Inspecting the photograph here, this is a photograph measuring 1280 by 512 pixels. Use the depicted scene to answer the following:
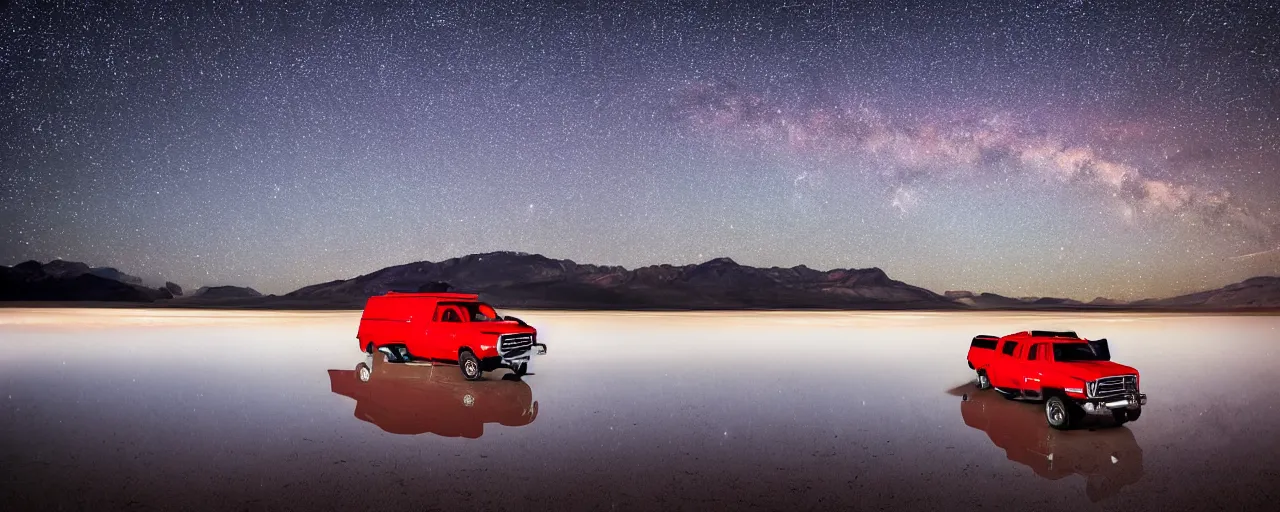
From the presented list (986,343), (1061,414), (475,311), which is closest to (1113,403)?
(1061,414)

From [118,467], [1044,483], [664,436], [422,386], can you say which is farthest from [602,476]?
[422,386]

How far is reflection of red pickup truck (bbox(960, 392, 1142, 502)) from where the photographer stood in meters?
10.0

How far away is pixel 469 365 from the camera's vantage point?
20.8 m

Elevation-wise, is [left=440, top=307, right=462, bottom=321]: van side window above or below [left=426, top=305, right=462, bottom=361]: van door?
above

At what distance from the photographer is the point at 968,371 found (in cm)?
2361

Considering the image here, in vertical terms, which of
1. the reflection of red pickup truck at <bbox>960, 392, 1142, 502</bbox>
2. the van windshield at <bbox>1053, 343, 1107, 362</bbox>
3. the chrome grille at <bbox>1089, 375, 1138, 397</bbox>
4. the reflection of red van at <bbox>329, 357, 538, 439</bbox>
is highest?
the van windshield at <bbox>1053, 343, 1107, 362</bbox>

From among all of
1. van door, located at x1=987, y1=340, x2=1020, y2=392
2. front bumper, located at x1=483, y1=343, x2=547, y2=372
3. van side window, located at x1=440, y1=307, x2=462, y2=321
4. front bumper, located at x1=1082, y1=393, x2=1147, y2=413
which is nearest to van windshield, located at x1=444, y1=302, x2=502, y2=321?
van side window, located at x1=440, y1=307, x2=462, y2=321

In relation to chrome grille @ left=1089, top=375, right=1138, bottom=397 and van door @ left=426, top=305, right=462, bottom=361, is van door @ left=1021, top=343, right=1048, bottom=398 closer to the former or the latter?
chrome grille @ left=1089, top=375, right=1138, bottom=397

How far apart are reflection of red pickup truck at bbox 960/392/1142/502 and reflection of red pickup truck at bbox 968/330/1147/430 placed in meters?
0.44

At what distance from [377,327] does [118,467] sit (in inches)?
521

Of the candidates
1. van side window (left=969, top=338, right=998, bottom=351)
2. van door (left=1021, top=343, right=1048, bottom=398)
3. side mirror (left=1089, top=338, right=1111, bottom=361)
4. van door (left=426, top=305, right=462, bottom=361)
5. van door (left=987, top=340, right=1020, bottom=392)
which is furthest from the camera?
van door (left=426, top=305, right=462, bottom=361)

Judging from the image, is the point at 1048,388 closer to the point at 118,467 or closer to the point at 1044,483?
the point at 1044,483

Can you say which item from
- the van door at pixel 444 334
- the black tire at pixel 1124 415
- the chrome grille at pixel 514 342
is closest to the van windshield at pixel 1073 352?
the black tire at pixel 1124 415

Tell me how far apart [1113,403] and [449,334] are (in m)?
15.5
